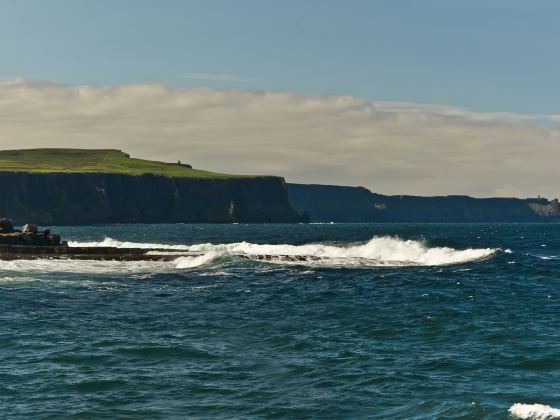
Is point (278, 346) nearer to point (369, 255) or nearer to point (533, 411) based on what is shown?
point (533, 411)

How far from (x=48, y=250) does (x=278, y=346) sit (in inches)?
1937

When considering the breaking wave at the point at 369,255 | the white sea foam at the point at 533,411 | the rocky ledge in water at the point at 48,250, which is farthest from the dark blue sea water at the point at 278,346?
the rocky ledge in water at the point at 48,250

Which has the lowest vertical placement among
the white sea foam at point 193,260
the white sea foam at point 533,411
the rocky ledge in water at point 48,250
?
the white sea foam at point 533,411

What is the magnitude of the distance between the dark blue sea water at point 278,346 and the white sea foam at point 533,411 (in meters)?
0.11

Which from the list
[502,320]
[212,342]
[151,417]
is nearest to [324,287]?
[502,320]

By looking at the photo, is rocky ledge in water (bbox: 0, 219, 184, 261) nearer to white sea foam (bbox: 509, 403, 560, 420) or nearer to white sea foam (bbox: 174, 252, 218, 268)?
white sea foam (bbox: 174, 252, 218, 268)

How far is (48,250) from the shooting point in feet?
247

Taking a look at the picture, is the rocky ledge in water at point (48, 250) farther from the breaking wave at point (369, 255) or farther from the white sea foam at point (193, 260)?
the breaking wave at point (369, 255)

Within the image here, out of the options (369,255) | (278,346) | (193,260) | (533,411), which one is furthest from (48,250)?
(533,411)

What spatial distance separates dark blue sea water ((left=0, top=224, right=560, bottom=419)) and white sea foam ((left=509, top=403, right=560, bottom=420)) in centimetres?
11

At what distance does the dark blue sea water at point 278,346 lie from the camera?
23.1 metres

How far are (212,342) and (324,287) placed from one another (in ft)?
67.4

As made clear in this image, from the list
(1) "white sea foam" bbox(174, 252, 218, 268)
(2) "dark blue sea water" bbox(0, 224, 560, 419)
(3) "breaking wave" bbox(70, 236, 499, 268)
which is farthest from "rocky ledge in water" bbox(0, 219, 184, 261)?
(2) "dark blue sea water" bbox(0, 224, 560, 419)

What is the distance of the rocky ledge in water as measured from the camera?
73.1 m
